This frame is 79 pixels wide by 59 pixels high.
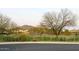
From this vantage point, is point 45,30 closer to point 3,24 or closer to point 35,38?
point 35,38

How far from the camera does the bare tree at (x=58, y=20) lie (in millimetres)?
3070

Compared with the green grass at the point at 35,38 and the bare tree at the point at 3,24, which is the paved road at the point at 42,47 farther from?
the bare tree at the point at 3,24

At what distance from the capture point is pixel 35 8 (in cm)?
305

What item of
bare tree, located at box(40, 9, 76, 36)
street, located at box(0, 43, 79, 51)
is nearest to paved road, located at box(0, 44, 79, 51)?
street, located at box(0, 43, 79, 51)

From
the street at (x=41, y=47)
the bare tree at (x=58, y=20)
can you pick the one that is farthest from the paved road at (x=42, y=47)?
the bare tree at (x=58, y=20)

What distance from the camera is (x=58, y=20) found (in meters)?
3.09

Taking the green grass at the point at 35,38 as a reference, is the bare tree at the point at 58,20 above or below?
above

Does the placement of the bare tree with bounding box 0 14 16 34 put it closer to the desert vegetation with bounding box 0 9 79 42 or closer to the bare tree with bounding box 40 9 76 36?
the desert vegetation with bounding box 0 9 79 42

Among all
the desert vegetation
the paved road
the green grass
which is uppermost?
the desert vegetation

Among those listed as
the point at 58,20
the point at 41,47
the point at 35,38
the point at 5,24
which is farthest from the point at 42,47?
the point at 5,24

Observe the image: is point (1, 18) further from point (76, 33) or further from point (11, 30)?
point (76, 33)

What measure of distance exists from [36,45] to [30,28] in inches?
7.3

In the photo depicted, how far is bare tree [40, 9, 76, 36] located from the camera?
10.1 feet
